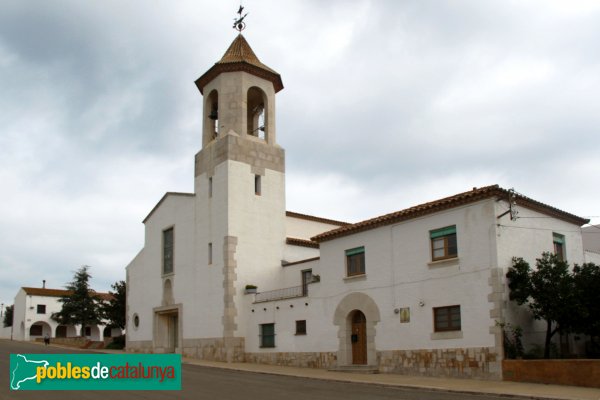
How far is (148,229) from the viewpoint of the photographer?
3650cm

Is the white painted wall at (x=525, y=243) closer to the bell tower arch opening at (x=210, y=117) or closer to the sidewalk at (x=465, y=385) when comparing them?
the sidewalk at (x=465, y=385)

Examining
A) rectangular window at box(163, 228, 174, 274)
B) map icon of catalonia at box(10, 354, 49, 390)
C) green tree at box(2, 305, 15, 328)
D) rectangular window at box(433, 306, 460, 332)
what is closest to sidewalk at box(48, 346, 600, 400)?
rectangular window at box(433, 306, 460, 332)

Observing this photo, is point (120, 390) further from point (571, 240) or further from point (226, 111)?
point (226, 111)

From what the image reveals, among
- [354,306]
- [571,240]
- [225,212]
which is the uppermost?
[225,212]

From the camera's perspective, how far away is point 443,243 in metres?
21.0

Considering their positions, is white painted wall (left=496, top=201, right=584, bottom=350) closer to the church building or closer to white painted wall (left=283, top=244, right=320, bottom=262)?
the church building

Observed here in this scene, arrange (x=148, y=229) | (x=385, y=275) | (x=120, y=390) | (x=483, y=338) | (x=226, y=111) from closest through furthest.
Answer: (x=120, y=390)
(x=483, y=338)
(x=385, y=275)
(x=226, y=111)
(x=148, y=229)

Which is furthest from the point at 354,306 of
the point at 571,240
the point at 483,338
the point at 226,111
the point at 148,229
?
the point at 148,229

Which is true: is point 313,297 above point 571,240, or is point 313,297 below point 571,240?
below

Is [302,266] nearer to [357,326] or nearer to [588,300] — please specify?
[357,326]

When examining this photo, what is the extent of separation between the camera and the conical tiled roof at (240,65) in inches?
1261

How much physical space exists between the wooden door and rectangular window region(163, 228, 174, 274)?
13314 mm

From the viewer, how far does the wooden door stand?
23.4 m

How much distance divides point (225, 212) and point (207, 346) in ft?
21.2
